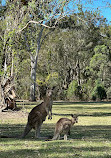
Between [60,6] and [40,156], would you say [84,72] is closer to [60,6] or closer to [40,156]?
[60,6]

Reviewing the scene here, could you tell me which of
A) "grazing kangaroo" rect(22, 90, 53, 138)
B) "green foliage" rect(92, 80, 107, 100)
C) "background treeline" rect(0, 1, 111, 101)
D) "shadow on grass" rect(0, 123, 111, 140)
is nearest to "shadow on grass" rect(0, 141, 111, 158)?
"grazing kangaroo" rect(22, 90, 53, 138)

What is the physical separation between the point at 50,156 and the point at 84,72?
3772 centimetres

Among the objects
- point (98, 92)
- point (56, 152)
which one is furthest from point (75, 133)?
point (98, 92)

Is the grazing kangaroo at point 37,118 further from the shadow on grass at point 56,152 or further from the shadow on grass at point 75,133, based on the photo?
the shadow on grass at point 56,152

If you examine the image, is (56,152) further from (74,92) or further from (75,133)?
(74,92)

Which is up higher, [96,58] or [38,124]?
[96,58]

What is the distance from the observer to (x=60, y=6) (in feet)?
53.8

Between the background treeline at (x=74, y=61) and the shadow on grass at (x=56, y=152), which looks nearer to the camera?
the shadow on grass at (x=56, y=152)

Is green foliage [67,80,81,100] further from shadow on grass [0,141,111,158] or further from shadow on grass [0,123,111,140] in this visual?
shadow on grass [0,141,111,158]

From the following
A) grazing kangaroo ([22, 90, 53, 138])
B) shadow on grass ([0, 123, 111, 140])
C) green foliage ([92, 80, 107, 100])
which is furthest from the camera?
green foliage ([92, 80, 107, 100])

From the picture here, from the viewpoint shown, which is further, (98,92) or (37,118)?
(98,92)

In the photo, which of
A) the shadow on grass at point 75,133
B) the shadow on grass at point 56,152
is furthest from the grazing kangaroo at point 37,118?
the shadow on grass at point 56,152

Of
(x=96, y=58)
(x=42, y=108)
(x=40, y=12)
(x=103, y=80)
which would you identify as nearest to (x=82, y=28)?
(x=96, y=58)

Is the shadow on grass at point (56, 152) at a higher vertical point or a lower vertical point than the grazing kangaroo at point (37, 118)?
lower
